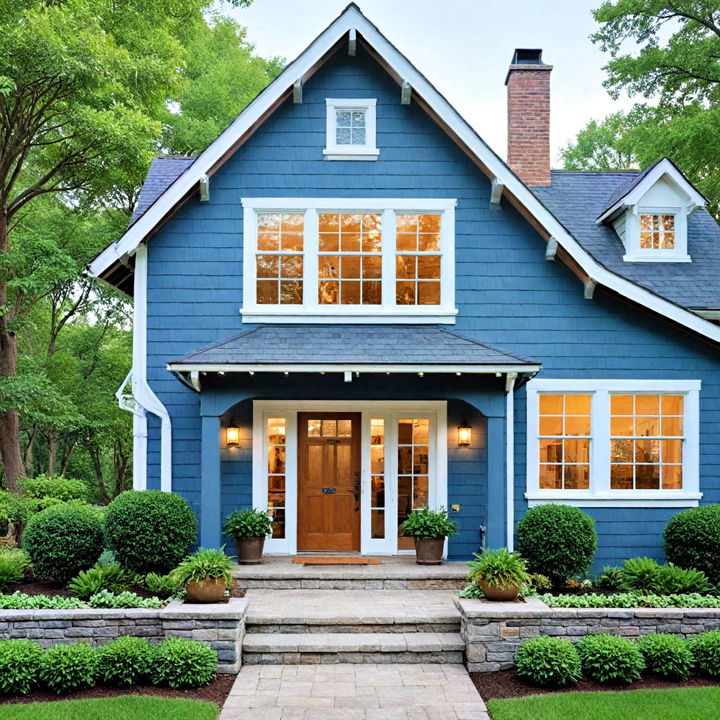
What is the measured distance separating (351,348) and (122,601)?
4171mm

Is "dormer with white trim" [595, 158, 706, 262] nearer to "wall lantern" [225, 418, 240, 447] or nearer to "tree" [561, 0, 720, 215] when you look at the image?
"tree" [561, 0, 720, 215]

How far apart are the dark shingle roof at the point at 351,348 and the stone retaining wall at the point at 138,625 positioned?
306cm

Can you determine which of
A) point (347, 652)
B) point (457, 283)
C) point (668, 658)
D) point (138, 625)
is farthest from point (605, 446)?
point (138, 625)

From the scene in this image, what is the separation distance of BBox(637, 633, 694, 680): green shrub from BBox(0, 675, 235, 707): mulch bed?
4052mm

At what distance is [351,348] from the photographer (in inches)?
396

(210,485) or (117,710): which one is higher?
(210,485)

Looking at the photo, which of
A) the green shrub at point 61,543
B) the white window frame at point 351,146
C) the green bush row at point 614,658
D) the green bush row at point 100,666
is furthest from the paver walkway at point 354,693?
the white window frame at point 351,146

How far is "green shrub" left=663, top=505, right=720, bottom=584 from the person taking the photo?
9.41 meters

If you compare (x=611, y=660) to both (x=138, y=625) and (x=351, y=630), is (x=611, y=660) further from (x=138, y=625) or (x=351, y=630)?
(x=138, y=625)

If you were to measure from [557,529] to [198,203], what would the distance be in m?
6.56

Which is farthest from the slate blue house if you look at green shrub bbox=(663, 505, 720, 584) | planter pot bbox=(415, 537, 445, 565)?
green shrub bbox=(663, 505, 720, 584)

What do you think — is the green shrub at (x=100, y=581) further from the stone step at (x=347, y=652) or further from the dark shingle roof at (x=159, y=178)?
the dark shingle roof at (x=159, y=178)

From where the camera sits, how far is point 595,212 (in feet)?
42.7

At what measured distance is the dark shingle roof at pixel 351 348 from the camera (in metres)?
9.55
